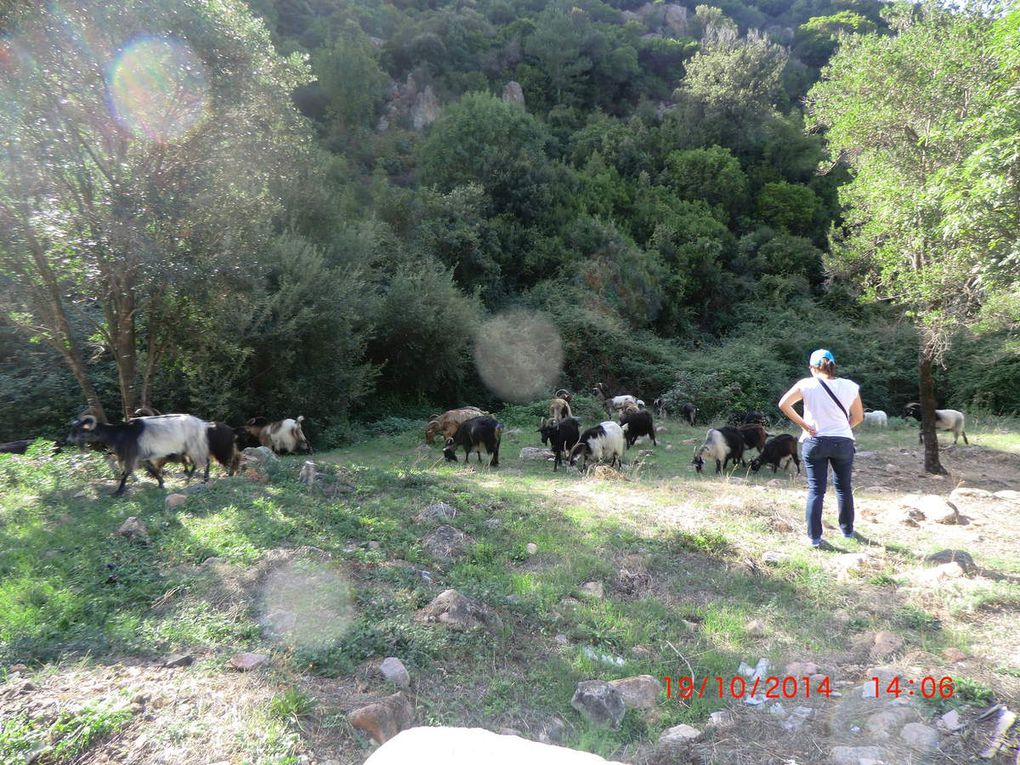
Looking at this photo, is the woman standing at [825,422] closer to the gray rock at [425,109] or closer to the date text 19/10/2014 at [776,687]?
the date text 19/10/2014 at [776,687]

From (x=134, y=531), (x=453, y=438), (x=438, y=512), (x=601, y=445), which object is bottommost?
(x=134, y=531)

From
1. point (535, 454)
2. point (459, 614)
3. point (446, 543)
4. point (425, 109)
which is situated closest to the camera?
point (459, 614)

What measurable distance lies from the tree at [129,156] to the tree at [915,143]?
10.3 metres

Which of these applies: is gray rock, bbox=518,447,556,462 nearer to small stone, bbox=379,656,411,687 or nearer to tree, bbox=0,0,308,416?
tree, bbox=0,0,308,416

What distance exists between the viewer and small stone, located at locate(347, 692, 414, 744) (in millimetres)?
3434

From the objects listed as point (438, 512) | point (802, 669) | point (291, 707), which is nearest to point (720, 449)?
point (438, 512)

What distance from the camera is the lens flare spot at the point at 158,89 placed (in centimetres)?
911

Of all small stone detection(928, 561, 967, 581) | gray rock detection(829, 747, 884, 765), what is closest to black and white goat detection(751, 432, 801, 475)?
small stone detection(928, 561, 967, 581)

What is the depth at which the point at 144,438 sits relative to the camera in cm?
852

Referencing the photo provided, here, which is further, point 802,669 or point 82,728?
point 802,669

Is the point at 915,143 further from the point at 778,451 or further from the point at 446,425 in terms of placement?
the point at 446,425

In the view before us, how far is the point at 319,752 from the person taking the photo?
326cm

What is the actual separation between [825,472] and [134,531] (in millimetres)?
7090

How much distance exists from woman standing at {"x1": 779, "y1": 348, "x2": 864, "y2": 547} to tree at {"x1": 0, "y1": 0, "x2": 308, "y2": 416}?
852 centimetres
